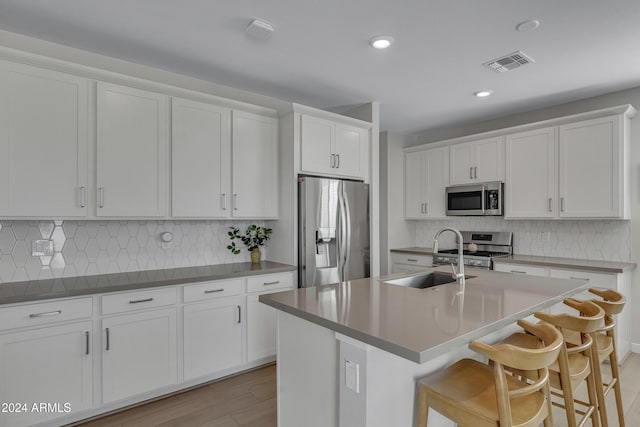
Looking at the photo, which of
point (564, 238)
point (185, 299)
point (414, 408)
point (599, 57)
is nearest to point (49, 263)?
point (185, 299)

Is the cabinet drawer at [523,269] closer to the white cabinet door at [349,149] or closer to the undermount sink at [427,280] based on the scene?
the undermount sink at [427,280]

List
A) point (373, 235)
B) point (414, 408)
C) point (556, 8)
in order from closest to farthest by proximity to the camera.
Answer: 1. point (414, 408)
2. point (556, 8)
3. point (373, 235)

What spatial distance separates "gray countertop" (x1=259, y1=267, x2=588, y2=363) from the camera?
1308mm

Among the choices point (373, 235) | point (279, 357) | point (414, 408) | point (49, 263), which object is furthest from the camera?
point (373, 235)

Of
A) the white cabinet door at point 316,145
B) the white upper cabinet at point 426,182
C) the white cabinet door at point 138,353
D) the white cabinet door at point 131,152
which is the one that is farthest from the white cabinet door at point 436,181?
the white cabinet door at point 138,353

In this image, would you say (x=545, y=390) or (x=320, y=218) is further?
(x=320, y=218)

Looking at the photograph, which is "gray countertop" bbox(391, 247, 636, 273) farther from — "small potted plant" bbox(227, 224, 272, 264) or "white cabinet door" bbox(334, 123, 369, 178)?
"small potted plant" bbox(227, 224, 272, 264)

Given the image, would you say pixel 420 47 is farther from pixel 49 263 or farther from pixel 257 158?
pixel 49 263

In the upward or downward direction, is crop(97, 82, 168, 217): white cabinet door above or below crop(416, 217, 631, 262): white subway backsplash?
above

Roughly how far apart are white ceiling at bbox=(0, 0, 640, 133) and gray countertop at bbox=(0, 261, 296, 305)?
1755mm

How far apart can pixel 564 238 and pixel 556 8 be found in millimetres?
2759

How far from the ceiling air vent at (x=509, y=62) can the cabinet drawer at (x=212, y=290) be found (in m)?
2.85

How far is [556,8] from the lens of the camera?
2162 mm

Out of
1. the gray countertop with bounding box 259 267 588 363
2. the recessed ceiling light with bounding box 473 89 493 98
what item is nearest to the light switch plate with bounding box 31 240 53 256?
the gray countertop with bounding box 259 267 588 363
